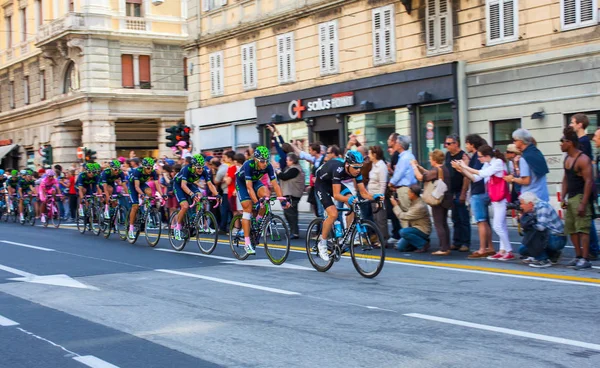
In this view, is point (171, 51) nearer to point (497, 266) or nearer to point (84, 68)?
point (84, 68)

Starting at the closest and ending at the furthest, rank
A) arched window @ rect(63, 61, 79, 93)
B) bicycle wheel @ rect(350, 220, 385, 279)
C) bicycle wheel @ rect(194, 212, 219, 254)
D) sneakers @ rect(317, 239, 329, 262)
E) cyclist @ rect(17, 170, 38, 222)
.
Result: bicycle wheel @ rect(350, 220, 385, 279), sneakers @ rect(317, 239, 329, 262), bicycle wheel @ rect(194, 212, 219, 254), cyclist @ rect(17, 170, 38, 222), arched window @ rect(63, 61, 79, 93)

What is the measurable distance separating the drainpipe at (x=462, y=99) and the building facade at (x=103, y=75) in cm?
2752

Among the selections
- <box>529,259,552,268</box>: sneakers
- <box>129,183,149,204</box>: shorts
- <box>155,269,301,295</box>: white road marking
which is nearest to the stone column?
<box>129,183,149,204</box>: shorts

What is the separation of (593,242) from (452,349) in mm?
6473

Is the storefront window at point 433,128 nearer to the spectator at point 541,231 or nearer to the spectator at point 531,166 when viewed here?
the spectator at point 531,166

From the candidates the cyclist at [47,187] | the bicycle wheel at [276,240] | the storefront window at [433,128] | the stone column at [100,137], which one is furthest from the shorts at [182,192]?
the stone column at [100,137]

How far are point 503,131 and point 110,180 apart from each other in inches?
417

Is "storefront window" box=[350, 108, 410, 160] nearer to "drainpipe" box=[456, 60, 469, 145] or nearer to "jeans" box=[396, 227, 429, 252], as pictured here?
"drainpipe" box=[456, 60, 469, 145]

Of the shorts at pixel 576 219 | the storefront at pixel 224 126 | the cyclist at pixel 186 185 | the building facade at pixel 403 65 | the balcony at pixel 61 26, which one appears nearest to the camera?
the shorts at pixel 576 219

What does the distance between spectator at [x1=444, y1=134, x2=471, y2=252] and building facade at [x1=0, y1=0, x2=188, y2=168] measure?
3576cm

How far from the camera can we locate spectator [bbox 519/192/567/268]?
39.0ft

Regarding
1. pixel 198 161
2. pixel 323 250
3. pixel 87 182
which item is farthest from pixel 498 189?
pixel 87 182

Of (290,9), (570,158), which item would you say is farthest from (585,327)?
(290,9)

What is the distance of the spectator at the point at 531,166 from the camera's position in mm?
12352
